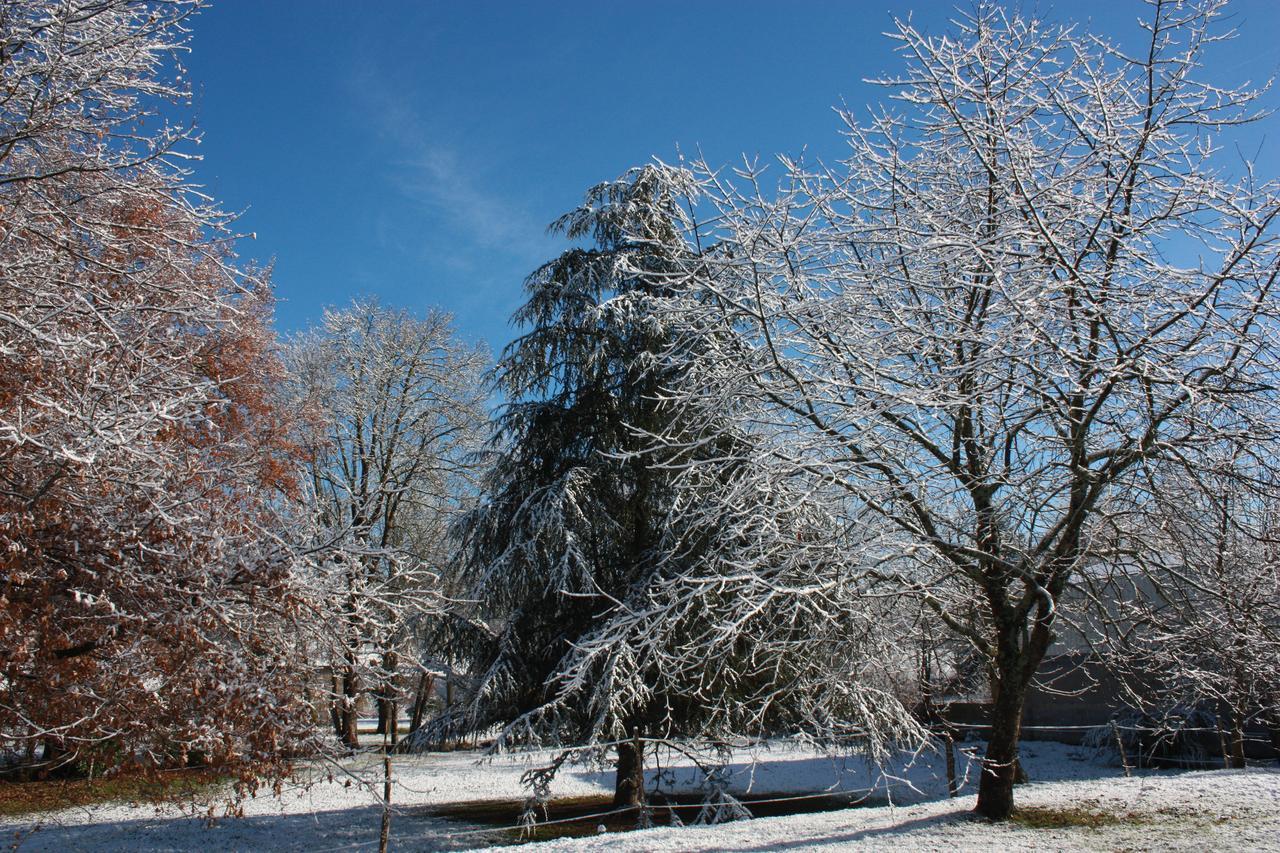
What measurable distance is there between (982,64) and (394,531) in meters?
17.8

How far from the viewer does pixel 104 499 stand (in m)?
5.82

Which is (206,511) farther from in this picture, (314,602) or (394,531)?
(394,531)

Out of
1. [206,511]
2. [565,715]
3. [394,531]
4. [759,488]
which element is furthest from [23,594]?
[394,531]

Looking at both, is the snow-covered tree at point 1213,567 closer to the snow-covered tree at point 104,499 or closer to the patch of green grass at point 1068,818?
the patch of green grass at point 1068,818

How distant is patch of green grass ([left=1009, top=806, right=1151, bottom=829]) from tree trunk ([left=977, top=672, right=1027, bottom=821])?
0.50 feet

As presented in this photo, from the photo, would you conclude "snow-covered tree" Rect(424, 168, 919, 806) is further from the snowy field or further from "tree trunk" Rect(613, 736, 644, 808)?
the snowy field

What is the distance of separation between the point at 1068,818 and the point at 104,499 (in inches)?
314

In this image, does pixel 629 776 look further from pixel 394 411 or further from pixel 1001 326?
pixel 394 411

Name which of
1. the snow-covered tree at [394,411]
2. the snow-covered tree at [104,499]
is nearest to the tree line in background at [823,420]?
the snow-covered tree at [104,499]

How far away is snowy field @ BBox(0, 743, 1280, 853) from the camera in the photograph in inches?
261

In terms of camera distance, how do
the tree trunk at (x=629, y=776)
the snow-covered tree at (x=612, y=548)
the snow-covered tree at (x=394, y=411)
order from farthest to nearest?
1. the snow-covered tree at (x=394, y=411)
2. the tree trunk at (x=629, y=776)
3. the snow-covered tree at (x=612, y=548)

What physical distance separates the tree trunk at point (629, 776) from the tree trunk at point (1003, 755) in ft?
15.8

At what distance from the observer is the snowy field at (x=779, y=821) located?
261 inches

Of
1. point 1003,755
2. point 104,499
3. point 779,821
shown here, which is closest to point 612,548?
point 779,821
